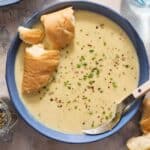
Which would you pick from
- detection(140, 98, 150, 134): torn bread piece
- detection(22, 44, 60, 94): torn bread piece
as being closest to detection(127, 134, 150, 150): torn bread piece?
detection(140, 98, 150, 134): torn bread piece

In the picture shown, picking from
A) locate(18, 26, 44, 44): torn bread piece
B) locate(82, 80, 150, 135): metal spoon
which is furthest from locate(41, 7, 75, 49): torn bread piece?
locate(82, 80, 150, 135): metal spoon

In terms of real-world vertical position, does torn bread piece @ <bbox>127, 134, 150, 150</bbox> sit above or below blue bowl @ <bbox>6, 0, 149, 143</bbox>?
below

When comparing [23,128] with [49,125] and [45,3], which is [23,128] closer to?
[49,125]

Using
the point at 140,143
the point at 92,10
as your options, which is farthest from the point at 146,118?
the point at 92,10

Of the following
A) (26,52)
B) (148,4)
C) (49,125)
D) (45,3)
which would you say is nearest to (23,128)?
(49,125)

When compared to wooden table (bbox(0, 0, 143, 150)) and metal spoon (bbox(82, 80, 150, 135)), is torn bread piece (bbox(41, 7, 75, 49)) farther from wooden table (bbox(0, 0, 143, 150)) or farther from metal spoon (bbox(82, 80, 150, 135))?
metal spoon (bbox(82, 80, 150, 135))
